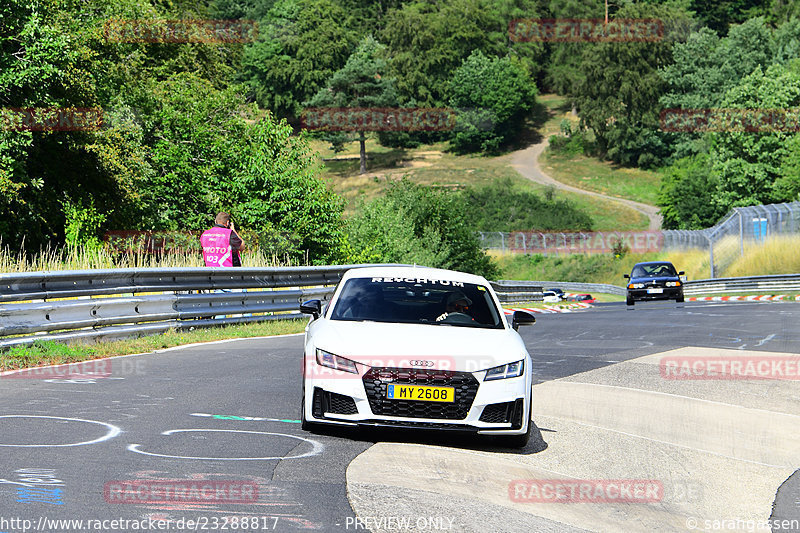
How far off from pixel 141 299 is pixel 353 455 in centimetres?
854

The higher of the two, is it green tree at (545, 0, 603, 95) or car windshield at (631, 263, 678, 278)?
green tree at (545, 0, 603, 95)

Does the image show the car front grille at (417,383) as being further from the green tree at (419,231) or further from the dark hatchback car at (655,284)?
the green tree at (419,231)

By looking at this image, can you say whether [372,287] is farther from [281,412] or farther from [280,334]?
[280,334]

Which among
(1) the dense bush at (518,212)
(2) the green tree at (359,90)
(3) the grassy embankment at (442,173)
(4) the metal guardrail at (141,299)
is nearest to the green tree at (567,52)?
(3) the grassy embankment at (442,173)

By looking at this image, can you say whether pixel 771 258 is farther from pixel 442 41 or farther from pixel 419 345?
pixel 442 41

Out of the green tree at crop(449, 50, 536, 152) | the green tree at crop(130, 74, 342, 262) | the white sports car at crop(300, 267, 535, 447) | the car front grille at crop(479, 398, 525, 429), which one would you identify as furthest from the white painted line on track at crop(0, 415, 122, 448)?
the green tree at crop(449, 50, 536, 152)

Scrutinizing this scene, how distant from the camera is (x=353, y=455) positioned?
735 centimetres

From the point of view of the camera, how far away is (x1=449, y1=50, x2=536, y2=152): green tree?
128 m

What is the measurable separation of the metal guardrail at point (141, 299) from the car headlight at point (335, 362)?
18.9ft

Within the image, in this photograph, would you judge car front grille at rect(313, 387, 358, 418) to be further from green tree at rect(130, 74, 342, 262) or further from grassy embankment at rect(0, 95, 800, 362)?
green tree at rect(130, 74, 342, 262)

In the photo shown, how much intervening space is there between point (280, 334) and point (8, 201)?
9382mm

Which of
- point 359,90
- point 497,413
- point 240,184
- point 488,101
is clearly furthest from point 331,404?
point 488,101

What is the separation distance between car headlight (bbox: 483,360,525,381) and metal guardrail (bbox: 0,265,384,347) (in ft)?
22.2

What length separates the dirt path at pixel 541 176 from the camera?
95500 mm
